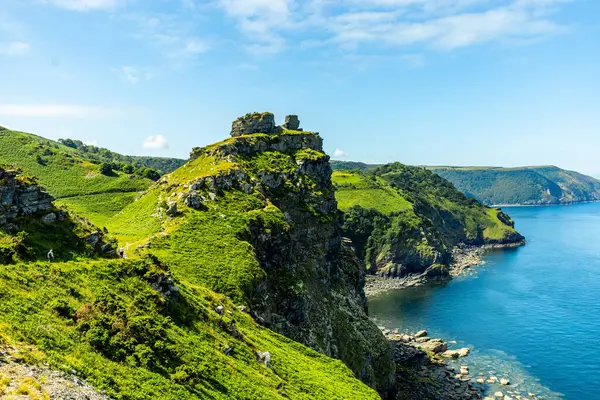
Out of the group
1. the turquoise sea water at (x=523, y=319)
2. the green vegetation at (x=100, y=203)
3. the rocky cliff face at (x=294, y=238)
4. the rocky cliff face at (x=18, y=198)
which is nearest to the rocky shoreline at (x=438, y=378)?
the turquoise sea water at (x=523, y=319)

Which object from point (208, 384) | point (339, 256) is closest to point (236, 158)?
point (339, 256)

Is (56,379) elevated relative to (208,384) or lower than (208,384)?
elevated

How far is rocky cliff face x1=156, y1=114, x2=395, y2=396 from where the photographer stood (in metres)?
65.2

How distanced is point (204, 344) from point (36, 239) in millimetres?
16124

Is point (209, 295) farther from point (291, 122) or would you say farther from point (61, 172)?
point (61, 172)

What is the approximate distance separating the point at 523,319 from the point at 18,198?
127 metres

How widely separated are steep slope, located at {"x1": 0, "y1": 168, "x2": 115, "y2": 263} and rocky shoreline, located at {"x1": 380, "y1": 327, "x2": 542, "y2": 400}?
2506 inches

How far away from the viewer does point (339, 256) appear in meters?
94.8

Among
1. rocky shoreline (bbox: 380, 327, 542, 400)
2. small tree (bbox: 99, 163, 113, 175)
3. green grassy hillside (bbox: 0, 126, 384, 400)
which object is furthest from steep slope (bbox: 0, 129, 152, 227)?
rocky shoreline (bbox: 380, 327, 542, 400)

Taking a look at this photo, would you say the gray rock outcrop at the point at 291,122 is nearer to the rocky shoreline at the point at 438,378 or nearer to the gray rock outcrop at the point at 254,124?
the gray rock outcrop at the point at 254,124

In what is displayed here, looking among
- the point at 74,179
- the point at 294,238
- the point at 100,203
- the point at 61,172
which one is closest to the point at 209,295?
the point at 294,238

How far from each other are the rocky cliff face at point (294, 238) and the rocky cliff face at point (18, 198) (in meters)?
23.2

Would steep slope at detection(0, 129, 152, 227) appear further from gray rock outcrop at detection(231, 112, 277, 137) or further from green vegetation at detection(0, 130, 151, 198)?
gray rock outcrop at detection(231, 112, 277, 137)

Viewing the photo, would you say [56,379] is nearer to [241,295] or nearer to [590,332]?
[241,295]
